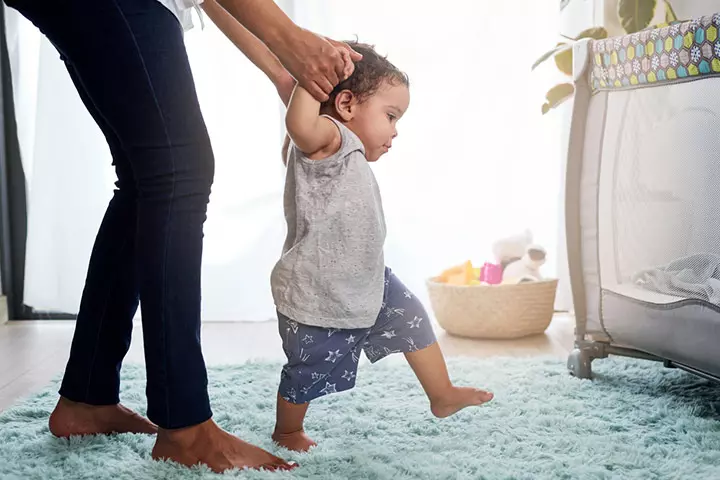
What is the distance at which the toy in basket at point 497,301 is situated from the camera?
245 centimetres

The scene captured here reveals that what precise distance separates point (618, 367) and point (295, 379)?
90 centimetres

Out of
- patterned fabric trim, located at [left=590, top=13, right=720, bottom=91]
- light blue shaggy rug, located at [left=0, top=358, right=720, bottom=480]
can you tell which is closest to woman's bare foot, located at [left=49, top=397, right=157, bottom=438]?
light blue shaggy rug, located at [left=0, top=358, right=720, bottom=480]

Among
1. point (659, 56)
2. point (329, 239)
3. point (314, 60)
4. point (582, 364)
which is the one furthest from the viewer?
point (582, 364)

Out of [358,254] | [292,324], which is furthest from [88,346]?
[358,254]

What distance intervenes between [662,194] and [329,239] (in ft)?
2.36

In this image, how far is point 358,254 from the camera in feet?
4.58

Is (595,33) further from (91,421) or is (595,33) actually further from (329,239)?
(91,421)

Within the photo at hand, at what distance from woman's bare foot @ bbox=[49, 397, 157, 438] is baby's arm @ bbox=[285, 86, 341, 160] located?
1.83 ft

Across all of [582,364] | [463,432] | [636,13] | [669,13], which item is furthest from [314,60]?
[669,13]

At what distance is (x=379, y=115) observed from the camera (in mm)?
1424

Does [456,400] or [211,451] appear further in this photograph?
[456,400]

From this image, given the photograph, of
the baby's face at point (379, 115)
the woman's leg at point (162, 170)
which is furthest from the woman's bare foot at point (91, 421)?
the baby's face at point (379, 115)

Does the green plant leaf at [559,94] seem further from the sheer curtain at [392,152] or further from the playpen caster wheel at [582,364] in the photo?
the playpen caster wheel at [582,364]

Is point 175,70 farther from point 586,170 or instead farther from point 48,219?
point 48,219
